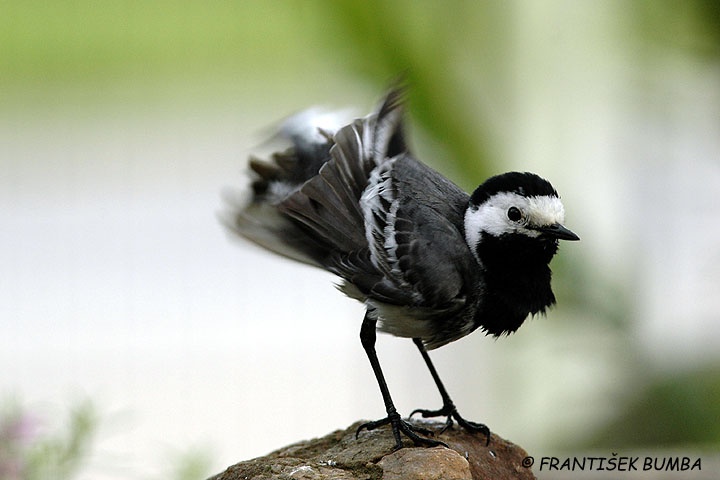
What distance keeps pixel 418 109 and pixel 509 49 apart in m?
1.69

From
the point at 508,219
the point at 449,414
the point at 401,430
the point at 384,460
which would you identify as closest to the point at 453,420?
the point at 449,414

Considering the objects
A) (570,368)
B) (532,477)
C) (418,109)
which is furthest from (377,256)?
(570,368)

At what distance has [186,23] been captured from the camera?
320 inches

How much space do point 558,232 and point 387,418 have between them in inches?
26.4

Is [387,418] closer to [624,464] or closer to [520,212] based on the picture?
[520,212]

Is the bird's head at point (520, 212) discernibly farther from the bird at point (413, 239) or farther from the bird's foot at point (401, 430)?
the bird's foot at point (401, 430)

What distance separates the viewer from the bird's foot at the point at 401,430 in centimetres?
253

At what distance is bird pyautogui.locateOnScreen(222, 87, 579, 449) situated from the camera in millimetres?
2594

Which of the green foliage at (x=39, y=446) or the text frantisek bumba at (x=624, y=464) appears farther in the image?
the text frantisek bumba at (x=624, y=464)

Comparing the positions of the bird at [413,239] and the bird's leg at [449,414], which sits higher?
the bird at [413,239]

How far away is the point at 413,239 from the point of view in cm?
262

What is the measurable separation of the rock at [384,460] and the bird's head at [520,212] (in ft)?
1.82

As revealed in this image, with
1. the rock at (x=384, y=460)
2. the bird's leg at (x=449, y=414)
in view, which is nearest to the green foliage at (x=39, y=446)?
the rock at (x=384, y=460)

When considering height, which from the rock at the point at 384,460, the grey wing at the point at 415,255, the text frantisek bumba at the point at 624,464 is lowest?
the text frantisek bumba at the point at 624,464
